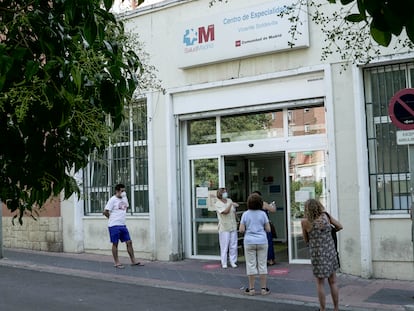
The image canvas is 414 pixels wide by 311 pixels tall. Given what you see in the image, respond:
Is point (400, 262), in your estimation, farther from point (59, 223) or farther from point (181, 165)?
point (59, 223)

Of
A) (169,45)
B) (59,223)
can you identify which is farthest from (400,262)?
(59,223)

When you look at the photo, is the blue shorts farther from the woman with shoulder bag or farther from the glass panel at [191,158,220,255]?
A: the woman with shoulder bag

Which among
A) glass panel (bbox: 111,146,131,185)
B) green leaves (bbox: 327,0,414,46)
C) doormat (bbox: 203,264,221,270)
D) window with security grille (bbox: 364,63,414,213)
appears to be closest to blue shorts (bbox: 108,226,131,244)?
doormat (bbox: 203,264,221,270)

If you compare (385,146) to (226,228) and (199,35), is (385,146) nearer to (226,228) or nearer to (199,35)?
(226,228)

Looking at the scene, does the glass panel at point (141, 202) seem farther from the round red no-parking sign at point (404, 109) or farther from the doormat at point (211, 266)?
the round red no-parking sign at point (404, 109)

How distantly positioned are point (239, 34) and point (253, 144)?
91.1 inches

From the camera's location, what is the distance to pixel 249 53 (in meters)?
11.6

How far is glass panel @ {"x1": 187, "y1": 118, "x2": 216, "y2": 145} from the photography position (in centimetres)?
1276

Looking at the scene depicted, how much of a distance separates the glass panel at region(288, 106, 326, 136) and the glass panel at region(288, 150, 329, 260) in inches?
16.6

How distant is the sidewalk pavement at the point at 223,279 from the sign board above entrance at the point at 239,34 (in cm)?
438

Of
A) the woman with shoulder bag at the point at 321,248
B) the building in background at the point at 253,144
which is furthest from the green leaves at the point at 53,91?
the building in background at the point at 253,144

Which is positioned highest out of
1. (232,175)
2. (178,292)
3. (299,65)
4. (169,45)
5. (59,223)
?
(169,45)

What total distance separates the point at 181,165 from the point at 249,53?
10.1 feet

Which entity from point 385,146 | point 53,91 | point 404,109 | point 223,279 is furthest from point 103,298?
point 53,91
